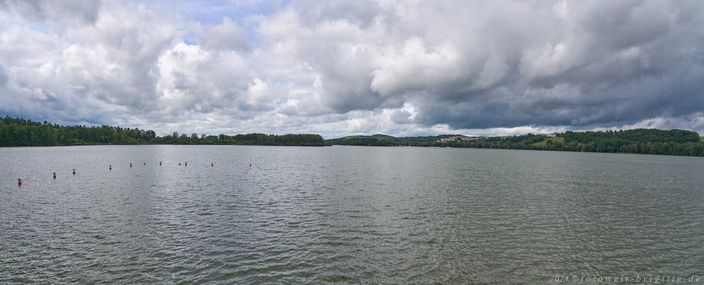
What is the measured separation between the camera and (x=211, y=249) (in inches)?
950

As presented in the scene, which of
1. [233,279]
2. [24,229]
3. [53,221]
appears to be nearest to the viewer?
[233,279]

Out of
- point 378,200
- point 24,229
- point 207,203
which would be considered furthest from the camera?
point 378,200

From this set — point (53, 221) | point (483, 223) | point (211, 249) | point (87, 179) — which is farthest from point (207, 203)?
point (87, 179)

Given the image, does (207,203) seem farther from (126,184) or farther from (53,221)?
(126,184)

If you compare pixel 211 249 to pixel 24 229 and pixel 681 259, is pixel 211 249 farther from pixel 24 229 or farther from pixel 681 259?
pixel 681 259

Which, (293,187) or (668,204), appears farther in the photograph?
(293,187)

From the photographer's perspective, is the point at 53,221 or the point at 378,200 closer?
the point at 53,221

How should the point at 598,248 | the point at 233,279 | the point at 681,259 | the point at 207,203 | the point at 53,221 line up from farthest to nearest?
the point at 207,203, the point at 53,221, the point at 598,248, the point at 681,259, the point at 233,279

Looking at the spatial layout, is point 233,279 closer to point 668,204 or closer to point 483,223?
point 483,223

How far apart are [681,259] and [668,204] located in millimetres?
27135

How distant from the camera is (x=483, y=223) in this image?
3275 centimetres

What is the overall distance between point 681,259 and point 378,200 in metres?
27.2

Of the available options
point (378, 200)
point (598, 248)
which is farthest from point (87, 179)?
point (598, 248)

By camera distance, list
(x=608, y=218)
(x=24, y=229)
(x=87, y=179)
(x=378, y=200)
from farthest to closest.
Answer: (x=87, y=179)
(x=378, y=200)
(x=608, y=218)
(x=24, y=229)
